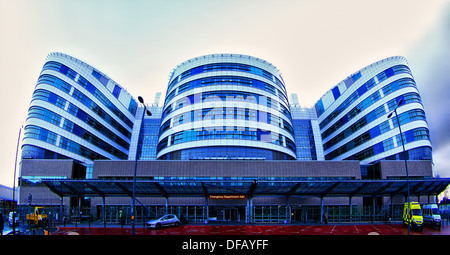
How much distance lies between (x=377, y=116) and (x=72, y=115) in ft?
222

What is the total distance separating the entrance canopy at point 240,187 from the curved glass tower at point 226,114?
36.7 ft

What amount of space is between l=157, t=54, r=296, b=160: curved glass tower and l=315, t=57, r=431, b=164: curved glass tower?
2080cm

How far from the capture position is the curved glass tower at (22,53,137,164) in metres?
56.0

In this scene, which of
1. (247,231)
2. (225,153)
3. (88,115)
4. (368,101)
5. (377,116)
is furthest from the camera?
(368,101)

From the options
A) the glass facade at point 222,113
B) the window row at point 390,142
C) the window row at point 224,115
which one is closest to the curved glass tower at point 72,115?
the glass facade at point 222,113

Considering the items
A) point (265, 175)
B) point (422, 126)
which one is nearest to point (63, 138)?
point (265, 175)

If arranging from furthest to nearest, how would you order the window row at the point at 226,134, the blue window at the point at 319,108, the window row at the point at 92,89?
the blue window at the point at 319,108 → the window row at the point at 92,89 → the window row at the point at 226,134

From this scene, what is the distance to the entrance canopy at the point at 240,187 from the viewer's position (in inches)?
1414

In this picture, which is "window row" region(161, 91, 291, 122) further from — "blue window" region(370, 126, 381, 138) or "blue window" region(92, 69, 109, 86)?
"blue window" region(92, 69, 109, 86)

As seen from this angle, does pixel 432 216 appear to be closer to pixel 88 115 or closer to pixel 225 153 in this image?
pixel 225 153

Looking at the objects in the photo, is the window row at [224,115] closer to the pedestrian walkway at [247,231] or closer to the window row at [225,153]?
the window row at [225,153]

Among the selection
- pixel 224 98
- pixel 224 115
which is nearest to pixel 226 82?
pixel 224 98

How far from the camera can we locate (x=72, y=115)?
202 feet

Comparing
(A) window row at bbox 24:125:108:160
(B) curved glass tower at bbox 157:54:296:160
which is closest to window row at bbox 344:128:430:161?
(B) curved glass tower at bbox 157:54:296:160
